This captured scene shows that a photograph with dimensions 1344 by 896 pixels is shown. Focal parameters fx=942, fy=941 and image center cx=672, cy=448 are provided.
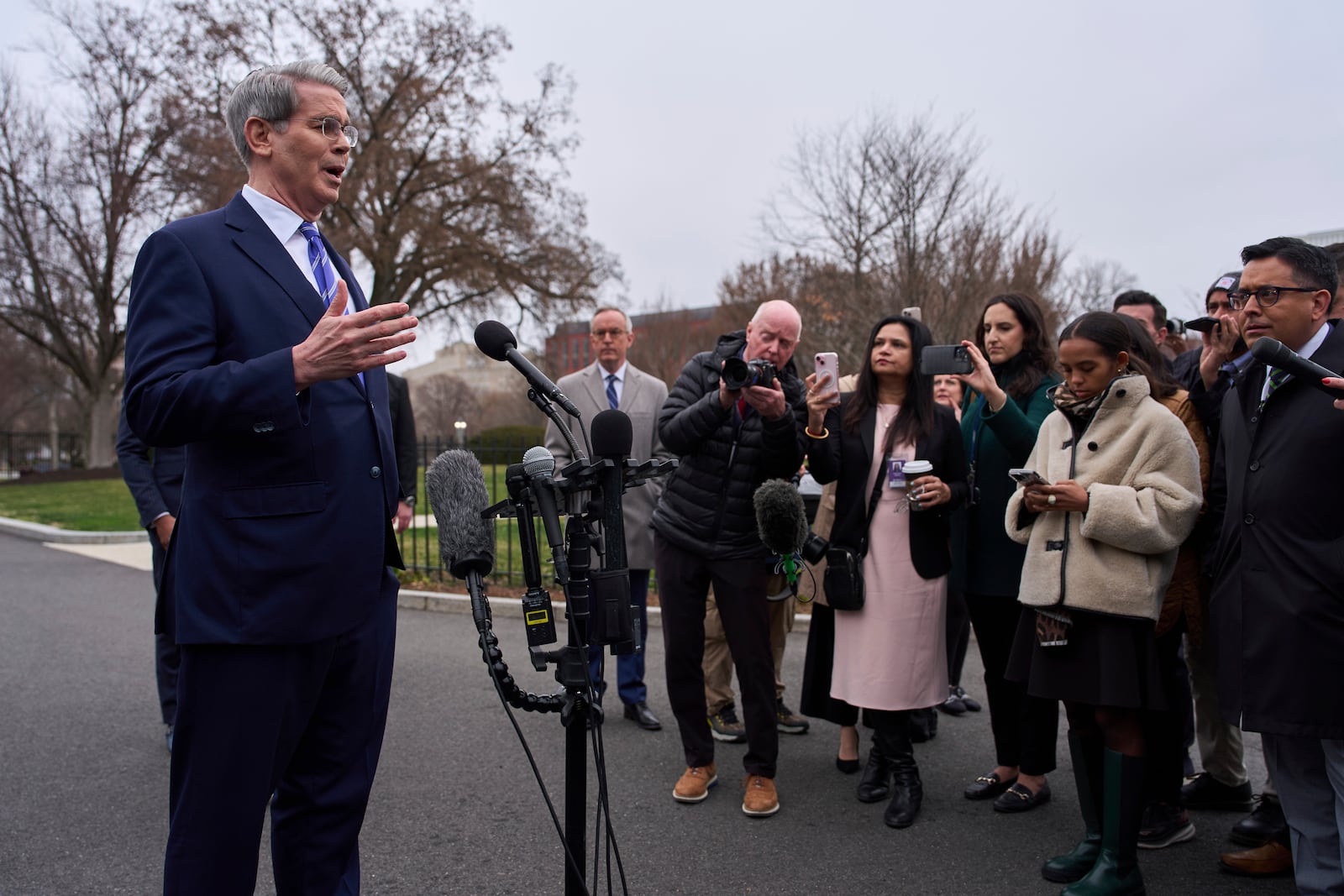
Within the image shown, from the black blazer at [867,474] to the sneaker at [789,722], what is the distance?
144 centimetres

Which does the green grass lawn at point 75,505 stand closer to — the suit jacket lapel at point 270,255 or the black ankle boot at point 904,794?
the black ankle boot at point 904,794

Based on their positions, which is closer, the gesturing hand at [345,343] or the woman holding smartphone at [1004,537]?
the gesturing hand at [345,343]

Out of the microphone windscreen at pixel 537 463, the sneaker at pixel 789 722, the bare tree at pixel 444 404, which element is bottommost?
the sneaker at pixel 789 722

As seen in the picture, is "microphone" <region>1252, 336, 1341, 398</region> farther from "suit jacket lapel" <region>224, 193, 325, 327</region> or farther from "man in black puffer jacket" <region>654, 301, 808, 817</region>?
"suit jacket lapel" <region>224, 193, 325, 327</region>

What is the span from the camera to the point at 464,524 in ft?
7.47

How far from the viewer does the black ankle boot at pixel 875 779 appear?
4.25 metres

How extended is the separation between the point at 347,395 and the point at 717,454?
2.17m

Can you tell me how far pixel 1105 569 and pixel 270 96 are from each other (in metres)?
3.04

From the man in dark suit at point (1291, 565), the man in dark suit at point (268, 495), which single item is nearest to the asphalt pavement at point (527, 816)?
the man in dark suit at point (1291, 565)

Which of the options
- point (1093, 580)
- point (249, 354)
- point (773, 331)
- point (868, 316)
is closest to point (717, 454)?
point (773, 331)

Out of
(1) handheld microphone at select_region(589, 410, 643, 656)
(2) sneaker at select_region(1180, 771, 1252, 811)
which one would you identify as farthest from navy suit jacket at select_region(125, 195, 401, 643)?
(2) sneaker at select_region(1180, 771, 1252, 811)

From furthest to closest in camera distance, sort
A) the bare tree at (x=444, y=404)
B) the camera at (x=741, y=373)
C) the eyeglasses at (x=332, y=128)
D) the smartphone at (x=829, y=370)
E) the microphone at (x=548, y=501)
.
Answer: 1. the bare tree at (x=444, y=404)
2. the smartphone at (x=829, y=370)
3. the camera at (x=741, y=373)
4. the eyeglasses at (x=332, y=128)
5. the microphone at (x=548, y=501)

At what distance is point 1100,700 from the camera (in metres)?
3.31

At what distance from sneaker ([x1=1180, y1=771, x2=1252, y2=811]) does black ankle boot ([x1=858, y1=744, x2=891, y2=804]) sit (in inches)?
51.2
